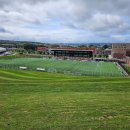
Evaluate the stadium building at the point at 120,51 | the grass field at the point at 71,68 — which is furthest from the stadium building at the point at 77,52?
the grass field at the point at 71,68

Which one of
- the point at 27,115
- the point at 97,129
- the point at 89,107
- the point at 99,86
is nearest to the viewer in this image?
the point at 97,129

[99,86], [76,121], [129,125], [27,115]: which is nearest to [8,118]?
[27,115]

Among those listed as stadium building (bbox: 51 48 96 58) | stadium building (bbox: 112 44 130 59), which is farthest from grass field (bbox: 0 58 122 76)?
stadium building (bbox: 112 44 130 59)

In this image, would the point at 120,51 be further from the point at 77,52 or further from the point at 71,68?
the point at 71,68

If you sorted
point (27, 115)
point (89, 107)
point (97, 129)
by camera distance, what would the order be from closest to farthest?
1. point (97, 129)
2. point (27, 115)
3. point (89, 107)

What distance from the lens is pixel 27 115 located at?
1138cm

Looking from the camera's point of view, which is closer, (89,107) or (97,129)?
(97,129)

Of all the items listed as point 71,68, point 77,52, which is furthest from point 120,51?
point 71,68

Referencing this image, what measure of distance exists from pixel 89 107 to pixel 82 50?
543 feet

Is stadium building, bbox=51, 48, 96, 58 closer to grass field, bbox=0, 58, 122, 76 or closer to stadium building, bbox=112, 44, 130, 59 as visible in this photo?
stadium building, bbox=112, 44, 130, 59

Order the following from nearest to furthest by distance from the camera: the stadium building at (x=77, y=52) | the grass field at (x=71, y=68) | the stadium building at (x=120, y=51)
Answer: the grass field at (x=71, y=68), the stadium building at (x=120, y=51), the stadium building at (x=77, y=52)

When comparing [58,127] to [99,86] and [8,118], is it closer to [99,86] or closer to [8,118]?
[8,118]

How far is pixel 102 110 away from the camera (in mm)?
12062

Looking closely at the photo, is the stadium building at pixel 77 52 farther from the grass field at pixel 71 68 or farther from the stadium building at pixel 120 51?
the grass field at pixel 71 68
